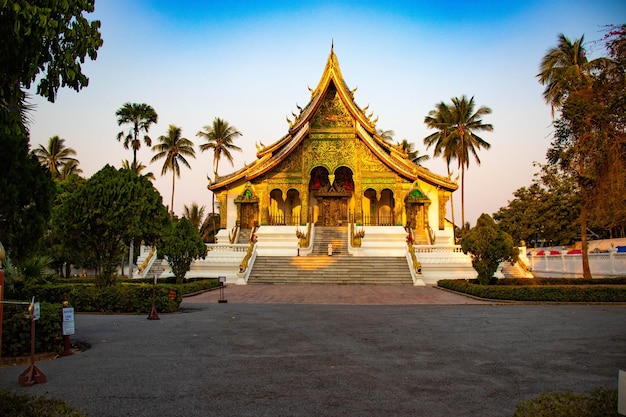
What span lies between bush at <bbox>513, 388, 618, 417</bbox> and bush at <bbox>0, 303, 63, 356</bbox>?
6946mm

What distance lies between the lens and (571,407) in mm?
4035

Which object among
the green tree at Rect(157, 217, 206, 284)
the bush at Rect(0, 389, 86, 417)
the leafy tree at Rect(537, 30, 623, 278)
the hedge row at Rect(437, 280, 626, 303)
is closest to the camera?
the bush at Rect(0, 389, 86, 417)

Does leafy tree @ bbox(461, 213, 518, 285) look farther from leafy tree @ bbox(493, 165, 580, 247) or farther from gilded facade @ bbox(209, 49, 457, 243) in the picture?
leafy tree @ bbox(493, 165, 580, 247)

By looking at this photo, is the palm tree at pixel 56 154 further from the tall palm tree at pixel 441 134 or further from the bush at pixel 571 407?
the bush at pixel 571 407

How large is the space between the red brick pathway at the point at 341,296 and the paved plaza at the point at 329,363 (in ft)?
13.1

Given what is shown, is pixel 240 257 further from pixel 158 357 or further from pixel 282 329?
pixel 158 357

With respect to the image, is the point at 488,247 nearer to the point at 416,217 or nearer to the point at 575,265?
the point at 575,265

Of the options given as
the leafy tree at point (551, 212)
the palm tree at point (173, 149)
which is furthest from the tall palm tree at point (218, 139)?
the leafy tree at point (551, 212)

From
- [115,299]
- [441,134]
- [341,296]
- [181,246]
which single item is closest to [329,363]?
[115,299]

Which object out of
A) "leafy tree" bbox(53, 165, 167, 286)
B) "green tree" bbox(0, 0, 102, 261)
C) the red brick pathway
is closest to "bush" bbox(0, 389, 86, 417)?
"green tree" bbox(0, 0, 102, 261)

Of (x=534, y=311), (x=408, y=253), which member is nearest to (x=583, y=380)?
(x=534, y=311)

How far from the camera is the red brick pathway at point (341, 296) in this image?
1777cm

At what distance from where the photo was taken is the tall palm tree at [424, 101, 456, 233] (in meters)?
43.6

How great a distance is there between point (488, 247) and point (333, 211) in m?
20.3
